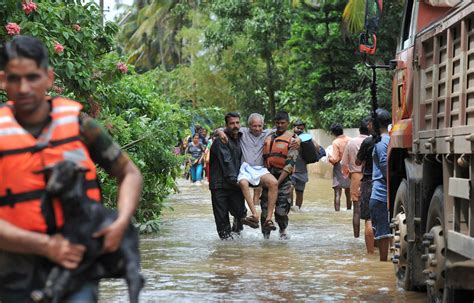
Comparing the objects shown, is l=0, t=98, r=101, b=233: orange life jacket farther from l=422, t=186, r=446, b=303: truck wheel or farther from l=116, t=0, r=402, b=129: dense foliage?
l=116, t=0, r=402, b=129: dense foliage

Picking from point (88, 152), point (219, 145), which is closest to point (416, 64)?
point (88, 152)

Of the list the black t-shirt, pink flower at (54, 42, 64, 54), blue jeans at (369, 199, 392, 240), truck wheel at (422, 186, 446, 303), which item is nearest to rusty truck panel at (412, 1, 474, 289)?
truck wheel at (422, 186, 446, 303)

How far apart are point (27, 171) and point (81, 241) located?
0.34m

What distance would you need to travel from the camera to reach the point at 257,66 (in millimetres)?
41406

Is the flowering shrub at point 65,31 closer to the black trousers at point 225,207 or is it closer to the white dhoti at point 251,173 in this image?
the white dhoti at point 251,173

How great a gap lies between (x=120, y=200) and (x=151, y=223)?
11850 mm

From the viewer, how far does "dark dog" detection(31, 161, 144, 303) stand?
4211 millimetres

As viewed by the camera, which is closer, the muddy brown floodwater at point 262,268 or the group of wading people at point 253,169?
the muddy brown floodwater at point 262,268

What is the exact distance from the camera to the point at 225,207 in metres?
15.5

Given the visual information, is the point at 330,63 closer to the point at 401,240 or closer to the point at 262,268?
the point at 262,268

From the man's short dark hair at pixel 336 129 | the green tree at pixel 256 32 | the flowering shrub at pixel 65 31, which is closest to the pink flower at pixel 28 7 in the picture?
the flowering shrub at pixel 65 31

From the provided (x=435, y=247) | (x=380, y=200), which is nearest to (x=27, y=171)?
(x=435, y=247)

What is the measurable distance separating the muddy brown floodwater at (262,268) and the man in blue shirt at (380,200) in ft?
0.95

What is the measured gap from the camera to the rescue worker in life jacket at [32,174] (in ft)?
13.9
